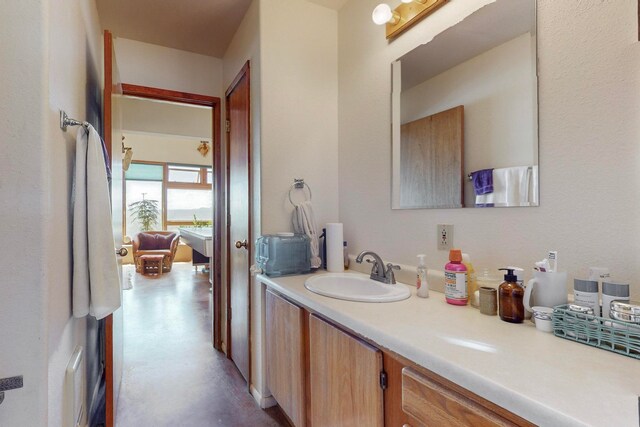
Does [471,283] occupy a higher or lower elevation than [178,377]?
higher

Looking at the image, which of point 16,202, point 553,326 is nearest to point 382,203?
point 553,326

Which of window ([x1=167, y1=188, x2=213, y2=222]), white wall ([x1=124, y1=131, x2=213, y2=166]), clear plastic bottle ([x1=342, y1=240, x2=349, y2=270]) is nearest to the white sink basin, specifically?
clear plastic bottle ([x1=342, y1=240, x2=349, y2=270])

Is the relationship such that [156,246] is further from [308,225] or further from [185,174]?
[308,225]

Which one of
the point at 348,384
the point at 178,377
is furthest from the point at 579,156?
the point at 178,377

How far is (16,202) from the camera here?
0.88m

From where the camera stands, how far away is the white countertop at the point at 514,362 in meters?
0.58

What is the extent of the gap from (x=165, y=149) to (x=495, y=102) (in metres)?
7.50

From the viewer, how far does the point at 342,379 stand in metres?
1.20

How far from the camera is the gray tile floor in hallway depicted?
6.24 feet

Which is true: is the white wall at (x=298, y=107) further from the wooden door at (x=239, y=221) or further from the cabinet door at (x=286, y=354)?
the cabinet door at (x=286, y=354)

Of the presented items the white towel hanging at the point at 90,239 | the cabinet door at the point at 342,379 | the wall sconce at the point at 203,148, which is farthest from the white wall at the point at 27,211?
the wall sconce at the point at 203,148

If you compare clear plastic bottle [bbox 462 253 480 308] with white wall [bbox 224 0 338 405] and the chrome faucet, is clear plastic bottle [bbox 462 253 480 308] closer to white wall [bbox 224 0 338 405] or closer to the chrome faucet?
the chrome faucet

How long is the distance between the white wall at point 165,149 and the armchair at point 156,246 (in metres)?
1.74

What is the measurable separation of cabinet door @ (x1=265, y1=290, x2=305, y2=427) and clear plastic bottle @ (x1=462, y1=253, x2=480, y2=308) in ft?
2.39
